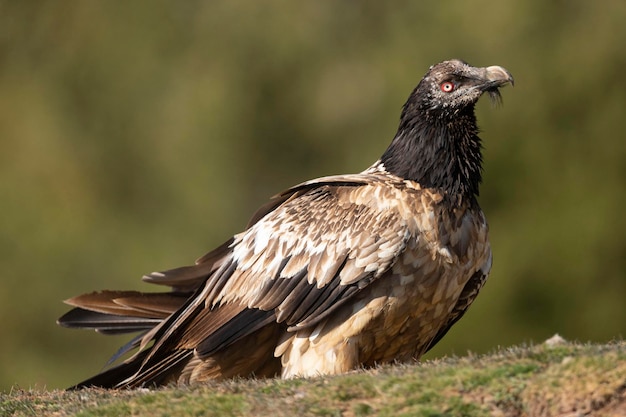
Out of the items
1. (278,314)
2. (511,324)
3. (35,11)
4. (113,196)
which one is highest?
(35,11)

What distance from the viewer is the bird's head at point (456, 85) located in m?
8.84

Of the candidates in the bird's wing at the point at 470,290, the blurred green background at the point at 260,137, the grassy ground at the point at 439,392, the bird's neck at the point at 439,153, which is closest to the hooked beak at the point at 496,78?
the bird's neck at the point at 439,153

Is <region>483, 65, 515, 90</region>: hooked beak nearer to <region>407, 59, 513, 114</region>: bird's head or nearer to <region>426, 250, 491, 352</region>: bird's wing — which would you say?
<region>407, 59, 513, 114</region>: bird's head

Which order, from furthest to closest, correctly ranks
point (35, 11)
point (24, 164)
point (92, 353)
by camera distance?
point (35, 11), point (24, 164), point (92, 353)

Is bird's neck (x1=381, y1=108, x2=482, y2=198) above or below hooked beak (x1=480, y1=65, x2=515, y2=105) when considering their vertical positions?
below

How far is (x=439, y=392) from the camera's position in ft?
20.4

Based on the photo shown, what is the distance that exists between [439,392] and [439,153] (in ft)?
9.36

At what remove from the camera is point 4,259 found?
22.6 meters

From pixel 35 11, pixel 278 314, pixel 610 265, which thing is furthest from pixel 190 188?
pixel 278 314

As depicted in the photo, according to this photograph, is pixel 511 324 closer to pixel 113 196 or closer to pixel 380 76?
pixel 380 76

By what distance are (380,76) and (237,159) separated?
3.30m

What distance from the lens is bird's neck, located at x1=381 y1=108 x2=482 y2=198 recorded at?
338 inches

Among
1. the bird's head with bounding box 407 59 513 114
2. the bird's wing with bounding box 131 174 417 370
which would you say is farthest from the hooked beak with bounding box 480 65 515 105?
the bird's wing with bounding box 131 174 417 370

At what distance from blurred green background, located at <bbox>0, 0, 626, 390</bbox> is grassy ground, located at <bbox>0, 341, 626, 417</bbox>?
42.0 feet
